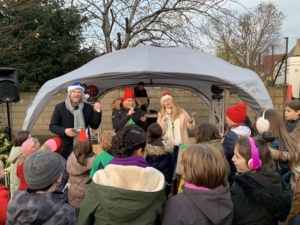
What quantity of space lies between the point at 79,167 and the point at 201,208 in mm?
1649

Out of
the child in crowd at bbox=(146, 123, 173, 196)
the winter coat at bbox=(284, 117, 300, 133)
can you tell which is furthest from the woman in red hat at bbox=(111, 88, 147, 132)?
the winter coat at bbox=(284, 117, 300, 133)

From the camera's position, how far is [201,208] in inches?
61.9

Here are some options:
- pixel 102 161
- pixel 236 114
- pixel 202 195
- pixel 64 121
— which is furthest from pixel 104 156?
pixel 236 114

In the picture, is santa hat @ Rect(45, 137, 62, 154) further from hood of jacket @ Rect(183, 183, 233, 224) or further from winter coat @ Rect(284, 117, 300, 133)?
winter coat @ Rect(284, 117, 300, 133)

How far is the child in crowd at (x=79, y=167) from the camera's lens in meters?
2.91

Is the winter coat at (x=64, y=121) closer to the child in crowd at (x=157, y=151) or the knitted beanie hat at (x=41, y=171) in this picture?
the child in crowd at (x=157, y=151)

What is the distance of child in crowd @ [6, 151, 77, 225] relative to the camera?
1591mm

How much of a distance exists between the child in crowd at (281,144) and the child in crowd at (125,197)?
152 cm

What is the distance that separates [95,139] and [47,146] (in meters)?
5.39

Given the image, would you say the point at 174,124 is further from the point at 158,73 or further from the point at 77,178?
the point at 77,178

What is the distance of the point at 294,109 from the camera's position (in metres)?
3.48

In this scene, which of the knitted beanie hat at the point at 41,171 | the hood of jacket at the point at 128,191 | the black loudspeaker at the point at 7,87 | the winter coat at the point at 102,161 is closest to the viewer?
the hood of jacket at the point at 128,191

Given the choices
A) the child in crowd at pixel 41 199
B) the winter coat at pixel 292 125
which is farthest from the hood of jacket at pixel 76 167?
the winter coat at pixel 292 125

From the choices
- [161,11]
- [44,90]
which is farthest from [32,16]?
[44,90]
